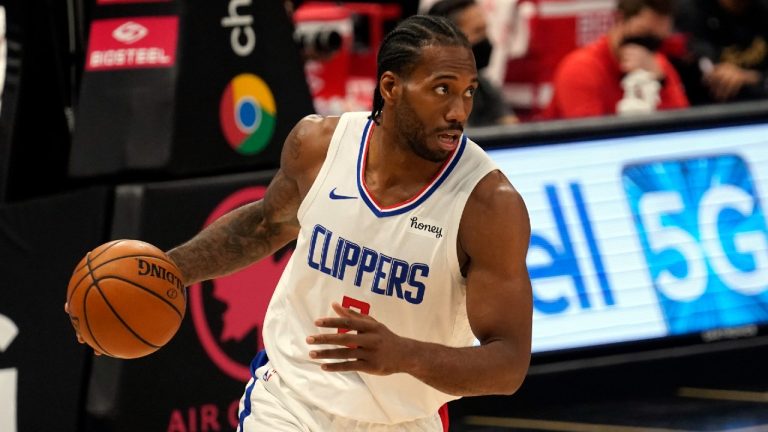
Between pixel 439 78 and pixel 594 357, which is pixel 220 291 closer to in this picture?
pixel 594 357

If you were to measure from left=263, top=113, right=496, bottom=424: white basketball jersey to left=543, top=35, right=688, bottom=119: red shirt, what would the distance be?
13.8 ft

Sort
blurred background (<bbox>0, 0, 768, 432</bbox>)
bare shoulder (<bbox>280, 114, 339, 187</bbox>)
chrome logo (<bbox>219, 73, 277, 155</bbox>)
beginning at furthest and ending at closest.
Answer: chrome logo (<bbox>219, 73, 277, 155</bbox>) < blurred background (<bbox>0, 0, 768, 432</bbox>) < bare shoulder (<bbox>280, 114, 339, 187</bbox>)

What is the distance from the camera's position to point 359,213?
431 cm

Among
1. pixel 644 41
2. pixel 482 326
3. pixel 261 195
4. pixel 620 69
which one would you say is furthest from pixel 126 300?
pixel 644 41

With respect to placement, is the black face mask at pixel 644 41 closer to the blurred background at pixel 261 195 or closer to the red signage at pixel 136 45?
the blurred background at pixel 261 195

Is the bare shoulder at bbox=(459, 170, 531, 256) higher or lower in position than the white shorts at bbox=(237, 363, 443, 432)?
higher

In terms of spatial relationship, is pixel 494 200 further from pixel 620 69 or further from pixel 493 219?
pixel 620 69

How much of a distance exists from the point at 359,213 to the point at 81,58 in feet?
10.0

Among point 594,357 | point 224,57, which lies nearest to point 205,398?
point 224,57

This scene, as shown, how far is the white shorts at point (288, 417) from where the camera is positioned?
4.29 meters

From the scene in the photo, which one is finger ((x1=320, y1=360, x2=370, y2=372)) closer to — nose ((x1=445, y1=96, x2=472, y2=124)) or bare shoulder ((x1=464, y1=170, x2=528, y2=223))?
bare shoulder ((x1=464, y1=170, x2=528, y2=223))

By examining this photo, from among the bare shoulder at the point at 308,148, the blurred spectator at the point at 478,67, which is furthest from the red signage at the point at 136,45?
the blurred spectator at the point at 478,67

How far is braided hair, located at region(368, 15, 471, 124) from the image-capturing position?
13.8 ft

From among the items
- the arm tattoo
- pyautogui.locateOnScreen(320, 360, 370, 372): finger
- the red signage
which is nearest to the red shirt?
the red signage
